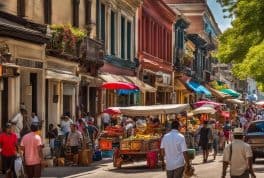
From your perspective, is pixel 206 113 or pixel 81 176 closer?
pixel 81 176

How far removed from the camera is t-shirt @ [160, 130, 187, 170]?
13.8 meters

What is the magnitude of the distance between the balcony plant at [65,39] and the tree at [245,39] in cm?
656

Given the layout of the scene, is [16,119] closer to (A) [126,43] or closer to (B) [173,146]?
(B) [173,146]

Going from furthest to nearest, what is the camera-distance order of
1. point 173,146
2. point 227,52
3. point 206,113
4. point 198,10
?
point 198,10 < point 206,113 < point 227,52 < point 173,146

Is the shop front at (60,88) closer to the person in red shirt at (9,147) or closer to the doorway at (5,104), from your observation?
the doorway at (5,104)

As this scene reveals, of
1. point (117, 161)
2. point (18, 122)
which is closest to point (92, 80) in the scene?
point (117, 161)

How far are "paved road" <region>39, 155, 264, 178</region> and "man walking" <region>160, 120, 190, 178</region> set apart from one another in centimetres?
707

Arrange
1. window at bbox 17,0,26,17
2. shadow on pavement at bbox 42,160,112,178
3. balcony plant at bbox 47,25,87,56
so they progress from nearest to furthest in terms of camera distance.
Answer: shadow on pavement at bbox 42,160,112,178, window at bbox 17,0,26,17, balcony plant at bbox 47,25,87,56

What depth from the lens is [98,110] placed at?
121 ft

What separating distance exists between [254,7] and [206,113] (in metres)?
15.1

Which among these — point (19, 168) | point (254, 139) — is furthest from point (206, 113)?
point (19, 168)

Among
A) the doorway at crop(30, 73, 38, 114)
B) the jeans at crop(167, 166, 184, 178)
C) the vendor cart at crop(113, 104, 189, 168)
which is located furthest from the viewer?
the doorway at crop(30, 73, 38, 114)

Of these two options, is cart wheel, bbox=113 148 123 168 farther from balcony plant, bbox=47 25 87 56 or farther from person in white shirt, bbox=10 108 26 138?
balcony plant, bbox=47 25 87 56

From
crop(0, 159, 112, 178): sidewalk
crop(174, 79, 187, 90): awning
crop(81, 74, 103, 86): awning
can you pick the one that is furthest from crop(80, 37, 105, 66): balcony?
crop(174, 79, 187, 90): awning
